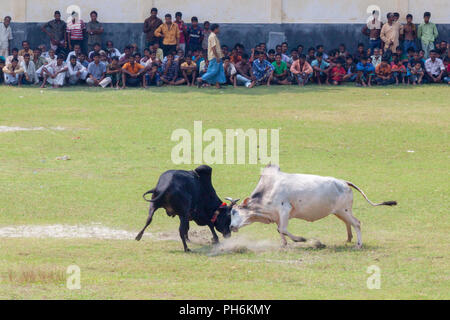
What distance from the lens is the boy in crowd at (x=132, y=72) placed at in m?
24.9

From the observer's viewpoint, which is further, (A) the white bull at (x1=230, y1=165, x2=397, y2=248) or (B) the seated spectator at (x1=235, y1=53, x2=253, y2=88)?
(B) the seated spectator at (x1=235, y1=53, x2=253, y2=88)

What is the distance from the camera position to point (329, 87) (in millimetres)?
25156

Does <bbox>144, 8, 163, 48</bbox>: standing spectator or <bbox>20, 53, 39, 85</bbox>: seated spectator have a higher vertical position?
<bbox>144, 8, 163, 48</bbox>: standing spectator

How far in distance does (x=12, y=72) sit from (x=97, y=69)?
2.41 m

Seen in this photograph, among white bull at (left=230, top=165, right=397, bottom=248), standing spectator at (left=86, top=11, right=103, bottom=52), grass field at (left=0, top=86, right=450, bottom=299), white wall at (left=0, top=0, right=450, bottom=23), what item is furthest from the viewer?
white wall at (left=0, top=0, right=450, bottom=23)

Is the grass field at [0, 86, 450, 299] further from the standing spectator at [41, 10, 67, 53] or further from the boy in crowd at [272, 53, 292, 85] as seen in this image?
the standing spectator at [41, 10, 67, 53]

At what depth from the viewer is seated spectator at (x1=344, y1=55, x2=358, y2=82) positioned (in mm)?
25719

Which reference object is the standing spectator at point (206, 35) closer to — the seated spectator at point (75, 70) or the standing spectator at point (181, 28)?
the standing spectator at point (181, 28)

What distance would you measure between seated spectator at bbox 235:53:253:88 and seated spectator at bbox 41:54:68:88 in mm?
4879

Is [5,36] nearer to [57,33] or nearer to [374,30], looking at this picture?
[57,33]

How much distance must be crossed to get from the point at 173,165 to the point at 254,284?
280 inches

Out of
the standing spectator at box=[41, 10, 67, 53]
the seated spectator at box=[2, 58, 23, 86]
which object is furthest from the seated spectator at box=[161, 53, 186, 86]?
the seated spectator at box=[2, 58, 23, 86]

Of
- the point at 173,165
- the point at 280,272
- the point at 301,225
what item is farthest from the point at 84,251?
the point at 173,165

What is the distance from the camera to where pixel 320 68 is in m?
25.9
